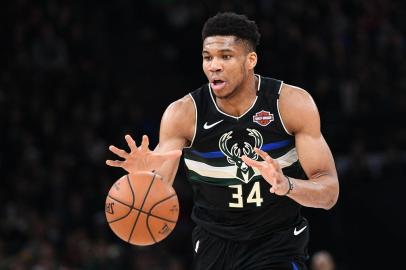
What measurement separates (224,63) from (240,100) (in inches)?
14.0

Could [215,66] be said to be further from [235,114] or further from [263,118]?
[263,118]

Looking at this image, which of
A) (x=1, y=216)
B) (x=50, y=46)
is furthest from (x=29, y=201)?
(x=50, y=46)

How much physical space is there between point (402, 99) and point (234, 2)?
4.18 meters

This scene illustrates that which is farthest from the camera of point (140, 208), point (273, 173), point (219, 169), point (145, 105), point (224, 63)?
point (145, 105)

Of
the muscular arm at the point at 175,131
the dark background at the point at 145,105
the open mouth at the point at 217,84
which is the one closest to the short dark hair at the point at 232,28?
the open mouth at the point at 217,84

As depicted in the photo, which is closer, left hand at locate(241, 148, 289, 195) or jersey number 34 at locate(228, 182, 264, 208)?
left hand at locate(241, 148, 289, 195)

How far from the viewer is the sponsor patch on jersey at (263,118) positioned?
6.16 metres

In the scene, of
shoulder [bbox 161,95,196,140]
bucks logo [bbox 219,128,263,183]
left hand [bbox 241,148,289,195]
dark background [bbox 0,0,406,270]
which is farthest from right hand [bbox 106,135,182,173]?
dark background [bbox 0,0,406,270]

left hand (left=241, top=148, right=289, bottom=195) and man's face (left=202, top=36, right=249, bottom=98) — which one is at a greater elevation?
man's face (left=202, top=36, right=249, bottom=98)

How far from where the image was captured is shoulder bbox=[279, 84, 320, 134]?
19.9 feet

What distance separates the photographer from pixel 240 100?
247 inches

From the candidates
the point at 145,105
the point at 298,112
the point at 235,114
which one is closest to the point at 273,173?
the point at 298,112

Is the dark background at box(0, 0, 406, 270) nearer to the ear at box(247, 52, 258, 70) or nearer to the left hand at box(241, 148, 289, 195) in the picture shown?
the ear at box(247, 52, 258, 70)

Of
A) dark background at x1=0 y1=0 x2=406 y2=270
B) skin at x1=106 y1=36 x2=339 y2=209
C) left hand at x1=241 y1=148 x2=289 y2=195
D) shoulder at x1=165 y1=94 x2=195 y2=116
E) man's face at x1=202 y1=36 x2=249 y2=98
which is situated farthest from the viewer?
dark background at x1=0 y1=0 x2=406 y2=270
